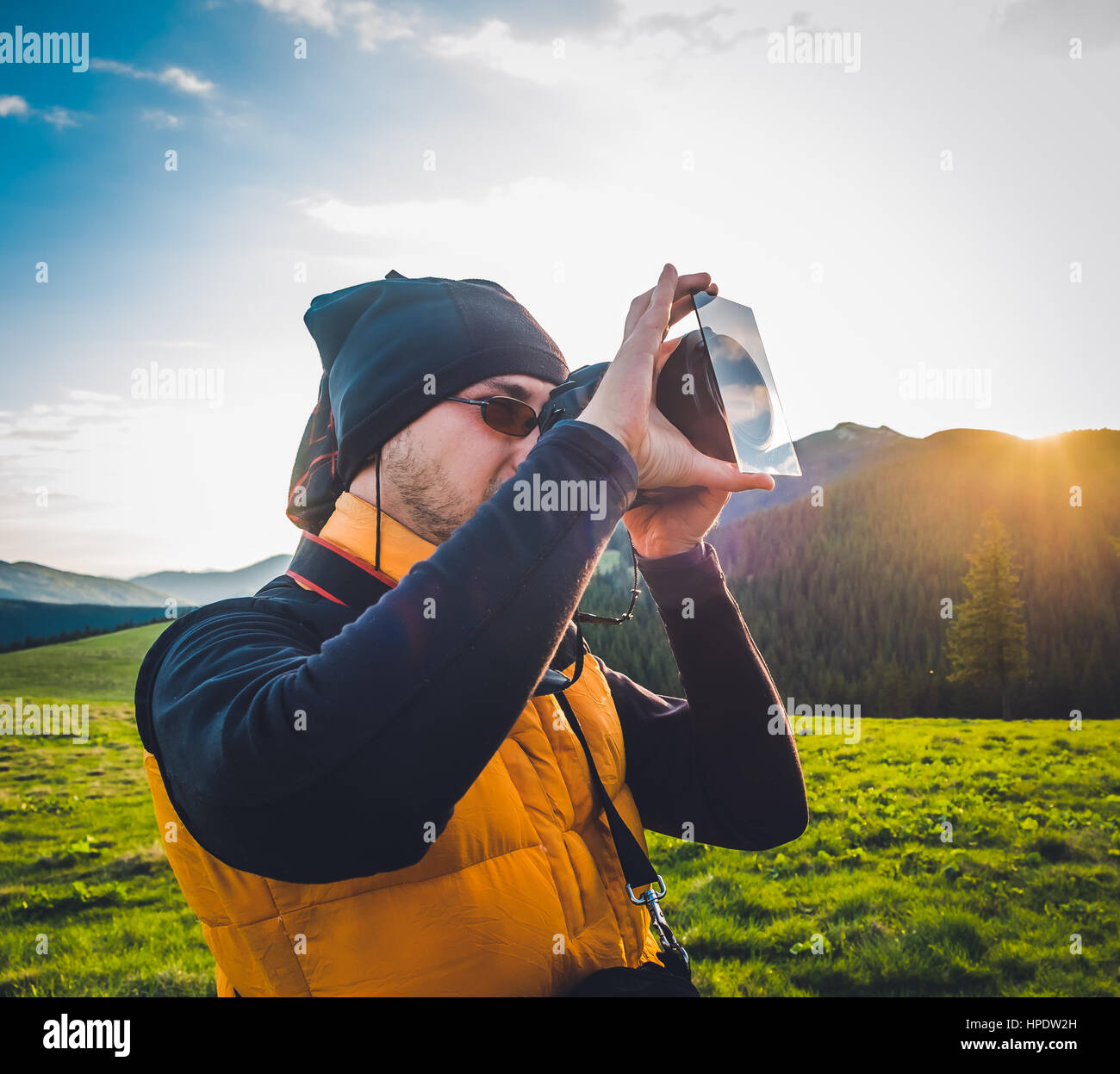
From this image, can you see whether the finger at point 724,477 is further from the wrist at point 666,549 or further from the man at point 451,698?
the wrist at point 666,549

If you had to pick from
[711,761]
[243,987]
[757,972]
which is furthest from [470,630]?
[757,972]

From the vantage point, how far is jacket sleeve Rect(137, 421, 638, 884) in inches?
42.7

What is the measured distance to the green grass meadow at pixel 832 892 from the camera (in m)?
6.28

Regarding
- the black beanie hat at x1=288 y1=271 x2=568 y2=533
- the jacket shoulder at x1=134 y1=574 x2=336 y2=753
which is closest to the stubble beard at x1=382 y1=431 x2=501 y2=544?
the black beanie hat at x1=288 y1=271 x2=568 y2=533

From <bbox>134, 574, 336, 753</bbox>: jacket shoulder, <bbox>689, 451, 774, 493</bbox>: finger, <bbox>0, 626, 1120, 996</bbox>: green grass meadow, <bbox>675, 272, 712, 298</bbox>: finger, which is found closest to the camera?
<bbox>134, 574, 336, 753</bbox>: jacket shoulder

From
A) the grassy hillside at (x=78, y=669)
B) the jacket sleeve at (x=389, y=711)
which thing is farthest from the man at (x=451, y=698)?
the grassy hillside at (x=78, y=669)

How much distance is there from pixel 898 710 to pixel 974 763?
47775 millimetres

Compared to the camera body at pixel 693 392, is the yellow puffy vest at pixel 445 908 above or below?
below

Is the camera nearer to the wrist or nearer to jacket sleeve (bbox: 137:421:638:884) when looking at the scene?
the wrist

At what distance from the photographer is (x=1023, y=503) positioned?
108750 mm

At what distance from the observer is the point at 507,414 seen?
1972 millimetres

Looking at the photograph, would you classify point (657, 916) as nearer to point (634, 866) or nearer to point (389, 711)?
point (634, 866)

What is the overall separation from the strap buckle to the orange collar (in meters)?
1.01

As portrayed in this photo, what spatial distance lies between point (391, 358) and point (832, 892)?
797cm
